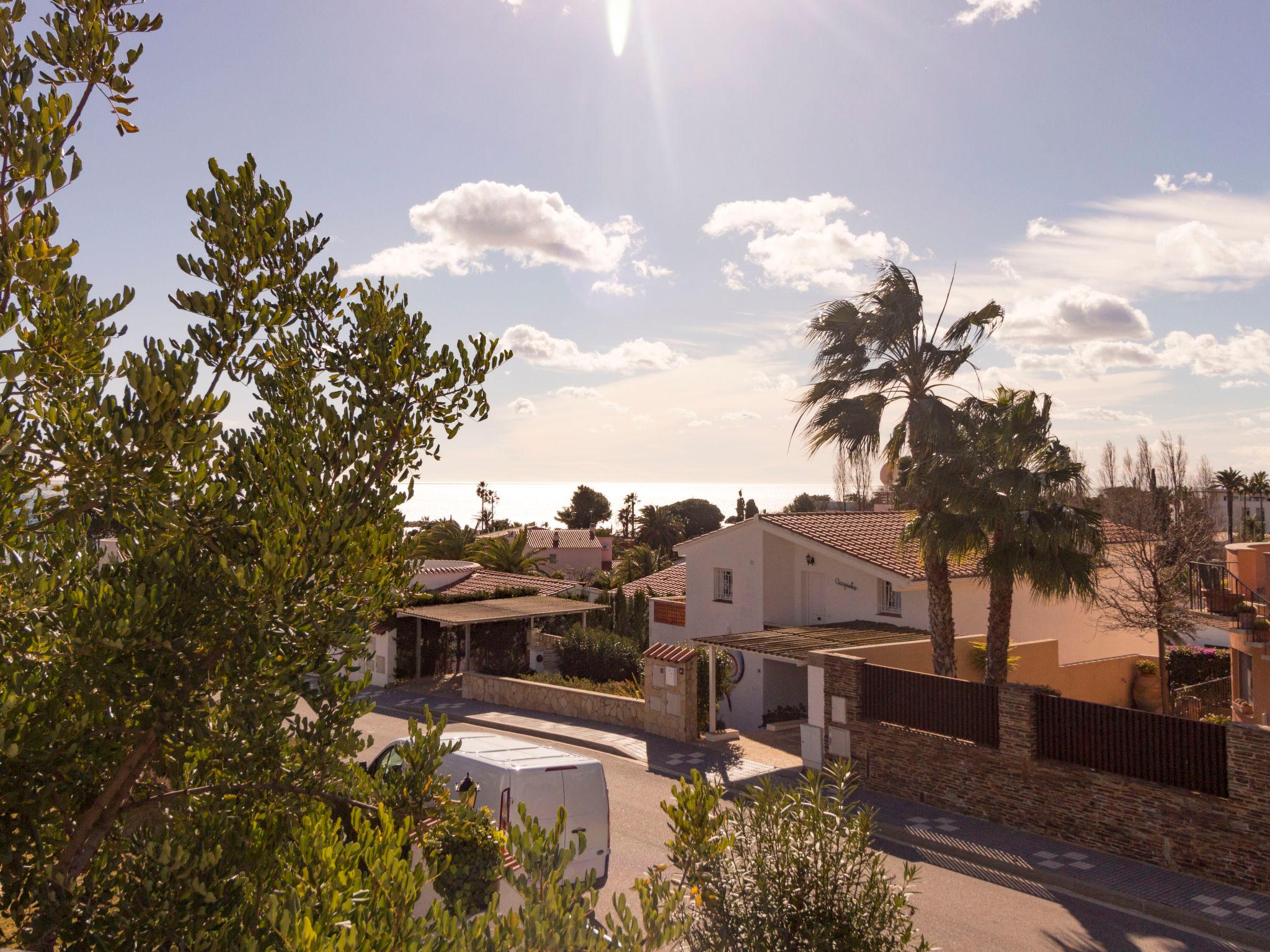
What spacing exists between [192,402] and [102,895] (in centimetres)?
228

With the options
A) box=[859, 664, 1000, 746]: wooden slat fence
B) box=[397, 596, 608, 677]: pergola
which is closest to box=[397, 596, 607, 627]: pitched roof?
box=[397, 596, 608, 677]: pergola

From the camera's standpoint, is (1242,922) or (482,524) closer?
(1242,922)

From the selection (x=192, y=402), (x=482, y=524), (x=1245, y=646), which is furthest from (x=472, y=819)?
(x=482, y=524)

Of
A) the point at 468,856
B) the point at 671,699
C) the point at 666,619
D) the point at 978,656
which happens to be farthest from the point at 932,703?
the point at 666,619

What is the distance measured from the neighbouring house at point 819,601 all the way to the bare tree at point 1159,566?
867 millimetres

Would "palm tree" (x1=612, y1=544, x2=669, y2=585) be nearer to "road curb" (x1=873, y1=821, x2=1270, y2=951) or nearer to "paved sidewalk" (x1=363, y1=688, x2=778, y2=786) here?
"paved sidewalk" (x1=363, y1=688, x2=778, y2=786)

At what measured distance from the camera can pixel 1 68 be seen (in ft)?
14.1

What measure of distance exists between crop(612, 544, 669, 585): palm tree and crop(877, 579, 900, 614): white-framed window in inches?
932

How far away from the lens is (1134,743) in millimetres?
13547

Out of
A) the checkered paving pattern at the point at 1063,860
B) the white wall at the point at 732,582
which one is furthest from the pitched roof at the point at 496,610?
the checkered paving pattern at the point at 1063,860

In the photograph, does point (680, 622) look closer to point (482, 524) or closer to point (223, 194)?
point (223, 194)

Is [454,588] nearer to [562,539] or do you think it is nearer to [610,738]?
[610,738]

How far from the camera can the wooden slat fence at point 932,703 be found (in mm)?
15641

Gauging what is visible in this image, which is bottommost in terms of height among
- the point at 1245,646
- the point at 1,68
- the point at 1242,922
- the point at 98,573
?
the point at 1242,922
